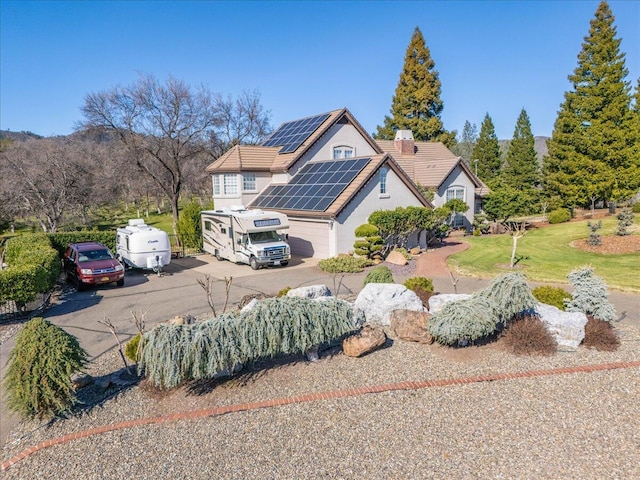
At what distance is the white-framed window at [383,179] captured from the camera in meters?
24.9

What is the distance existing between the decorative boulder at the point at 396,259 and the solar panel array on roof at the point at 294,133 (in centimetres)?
1107

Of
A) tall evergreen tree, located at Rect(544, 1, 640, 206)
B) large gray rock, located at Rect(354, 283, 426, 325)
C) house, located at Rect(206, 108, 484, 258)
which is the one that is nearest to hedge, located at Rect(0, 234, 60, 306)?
large gray rock, located at Rect(354, 283, 426, 325)

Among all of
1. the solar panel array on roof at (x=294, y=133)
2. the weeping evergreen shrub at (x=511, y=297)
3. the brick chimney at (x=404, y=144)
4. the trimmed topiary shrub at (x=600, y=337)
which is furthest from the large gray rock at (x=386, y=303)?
the brick chimney at (x=404, y=144)

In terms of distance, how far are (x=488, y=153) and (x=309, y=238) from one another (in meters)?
47.5

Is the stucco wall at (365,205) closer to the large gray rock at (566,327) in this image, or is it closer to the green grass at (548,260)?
the green grass at (548,260)

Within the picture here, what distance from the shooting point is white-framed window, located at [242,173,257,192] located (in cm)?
2941

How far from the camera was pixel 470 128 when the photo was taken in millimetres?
150750

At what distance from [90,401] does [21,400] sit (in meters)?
1.25

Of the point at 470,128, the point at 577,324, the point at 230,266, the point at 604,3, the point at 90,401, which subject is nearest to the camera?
the point at 90,401

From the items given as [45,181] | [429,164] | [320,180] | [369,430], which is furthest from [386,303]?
[45,181]

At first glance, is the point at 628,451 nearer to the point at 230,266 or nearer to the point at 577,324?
the point at 577,324

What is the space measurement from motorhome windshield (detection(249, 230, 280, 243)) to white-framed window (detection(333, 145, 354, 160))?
1068cm

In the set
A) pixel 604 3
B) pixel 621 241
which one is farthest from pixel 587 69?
pixel 621 241

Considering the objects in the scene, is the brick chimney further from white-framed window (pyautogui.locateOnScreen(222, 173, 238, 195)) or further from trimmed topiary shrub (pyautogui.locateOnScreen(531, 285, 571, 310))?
trimmed topiary shrub (pyautogui.locateOnScreen(531, 285, 571, 310))
